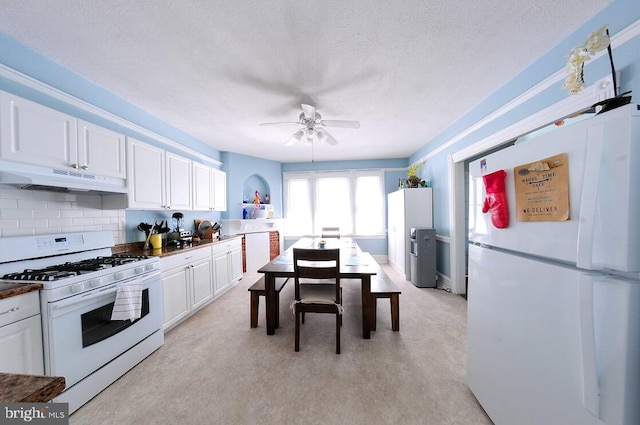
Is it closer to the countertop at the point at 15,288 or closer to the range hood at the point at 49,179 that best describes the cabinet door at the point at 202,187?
the range hood at the point at 49,179

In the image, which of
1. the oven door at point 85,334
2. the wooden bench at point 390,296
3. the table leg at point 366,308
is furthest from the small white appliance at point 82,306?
the wooden bench at point 390,296

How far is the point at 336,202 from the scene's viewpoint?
546 centimetres

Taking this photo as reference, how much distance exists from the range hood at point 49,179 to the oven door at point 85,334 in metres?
0.83

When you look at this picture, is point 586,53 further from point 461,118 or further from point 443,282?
point 443,282

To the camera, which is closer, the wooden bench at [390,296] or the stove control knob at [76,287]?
the stove control knob at [76,287]

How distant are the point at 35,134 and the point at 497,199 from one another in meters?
3.12

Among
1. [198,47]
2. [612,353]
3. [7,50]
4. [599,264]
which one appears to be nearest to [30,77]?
[7,50]

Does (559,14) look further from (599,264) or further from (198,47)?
(198,47)

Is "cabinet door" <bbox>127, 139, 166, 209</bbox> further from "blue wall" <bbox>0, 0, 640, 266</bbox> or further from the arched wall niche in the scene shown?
the arched wall niche

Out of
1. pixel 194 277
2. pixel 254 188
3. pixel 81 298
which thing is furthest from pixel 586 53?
pixel 254 188

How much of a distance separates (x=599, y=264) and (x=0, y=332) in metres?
2.82

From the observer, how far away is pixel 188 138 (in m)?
3.44

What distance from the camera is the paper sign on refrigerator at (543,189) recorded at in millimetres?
886

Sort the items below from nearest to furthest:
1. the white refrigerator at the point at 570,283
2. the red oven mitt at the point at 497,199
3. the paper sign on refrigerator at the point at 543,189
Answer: the white refrigerator at the point at 570,283 → the paper sign on refrigerator at the point at 543,189 → the red oven mitt at the point at 497,199
